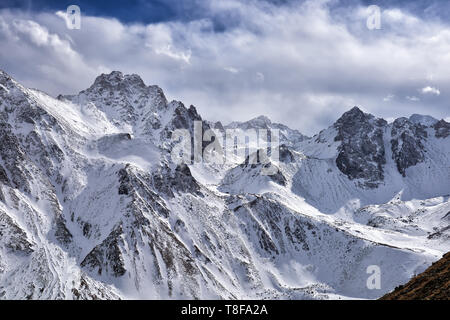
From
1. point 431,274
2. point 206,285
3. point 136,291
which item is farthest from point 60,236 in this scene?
point 431,274

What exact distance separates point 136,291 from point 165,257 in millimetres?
22050

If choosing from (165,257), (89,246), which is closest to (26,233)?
(89,246)

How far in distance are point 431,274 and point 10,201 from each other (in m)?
189

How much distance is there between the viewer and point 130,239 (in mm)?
193125

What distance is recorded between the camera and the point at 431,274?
48.6m

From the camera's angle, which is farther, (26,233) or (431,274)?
(26,233)
